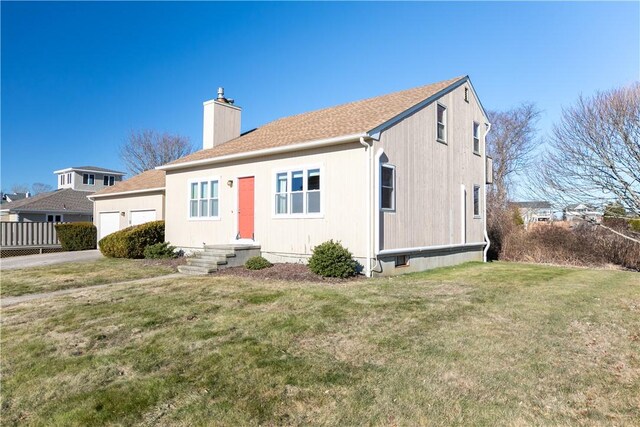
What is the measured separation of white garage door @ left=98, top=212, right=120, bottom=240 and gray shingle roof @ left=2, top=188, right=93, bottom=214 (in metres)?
11.3

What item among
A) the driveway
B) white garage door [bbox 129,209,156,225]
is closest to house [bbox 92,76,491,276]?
white garage door [bbox 129,209,156,225]

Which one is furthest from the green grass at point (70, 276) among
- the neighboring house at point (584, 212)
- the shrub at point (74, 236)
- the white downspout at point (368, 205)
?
the neighboring house at point (584, 212)

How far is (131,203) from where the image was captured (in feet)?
62.8

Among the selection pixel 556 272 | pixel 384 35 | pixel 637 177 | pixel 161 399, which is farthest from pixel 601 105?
pixel 161 399

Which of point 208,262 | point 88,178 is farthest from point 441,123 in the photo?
point 88,178

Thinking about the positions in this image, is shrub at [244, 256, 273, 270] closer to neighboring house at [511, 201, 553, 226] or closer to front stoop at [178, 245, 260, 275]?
front stoop at [178, 245, 260, 275]

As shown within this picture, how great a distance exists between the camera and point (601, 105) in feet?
49.0

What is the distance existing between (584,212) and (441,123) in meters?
8.07

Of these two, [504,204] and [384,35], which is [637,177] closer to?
[504,204]

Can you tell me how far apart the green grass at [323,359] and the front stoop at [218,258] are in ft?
11.0

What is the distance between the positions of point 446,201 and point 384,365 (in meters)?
9.89

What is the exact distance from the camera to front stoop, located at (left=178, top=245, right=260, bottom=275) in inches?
436

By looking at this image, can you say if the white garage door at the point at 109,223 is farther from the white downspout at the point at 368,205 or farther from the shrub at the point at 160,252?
the white downspout at the point at 368,205

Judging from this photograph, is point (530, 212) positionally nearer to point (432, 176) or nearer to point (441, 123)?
point (441, 123)
